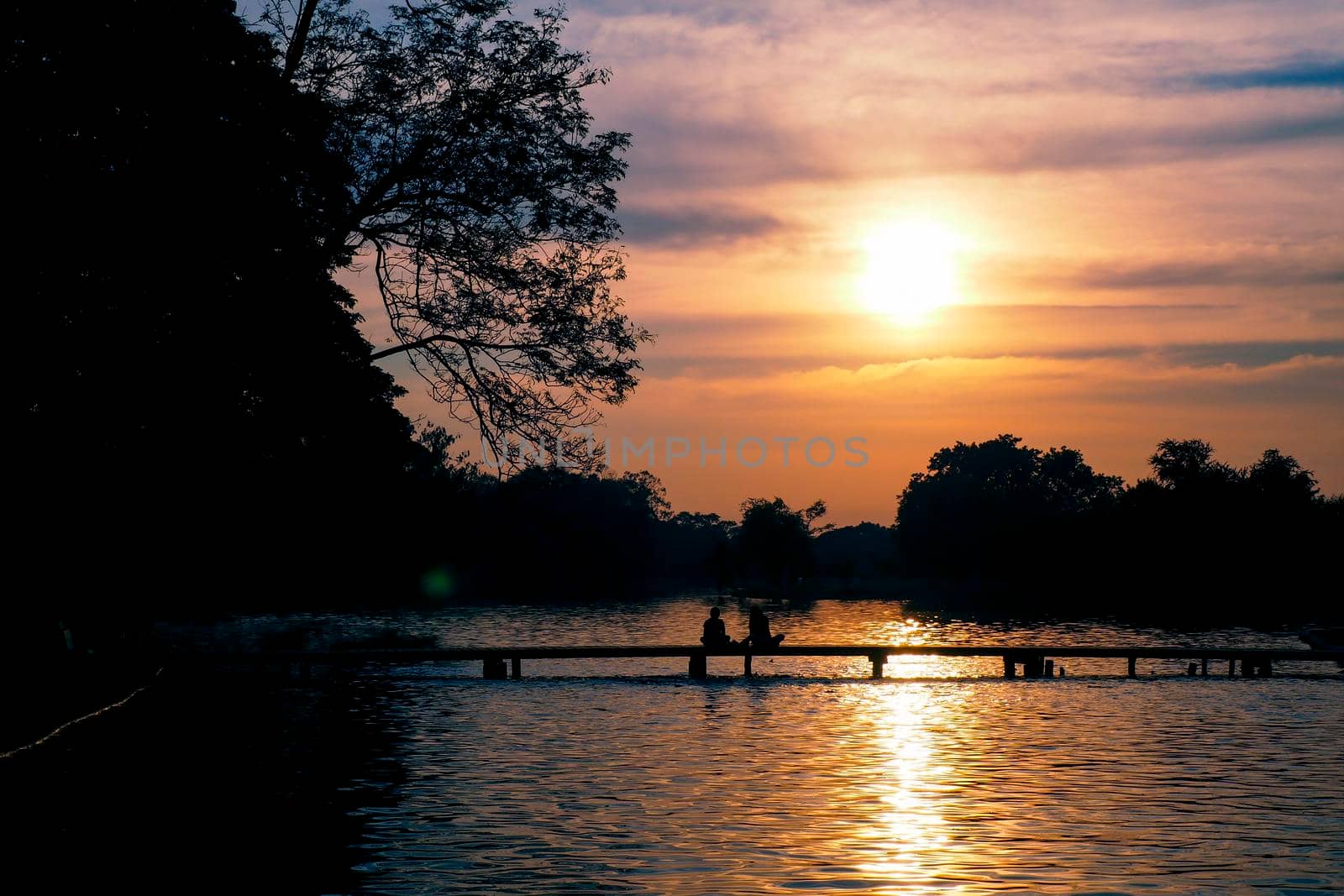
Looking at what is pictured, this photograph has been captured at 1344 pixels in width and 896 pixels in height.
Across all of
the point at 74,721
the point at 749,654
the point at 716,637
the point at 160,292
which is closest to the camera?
the point at 160,292

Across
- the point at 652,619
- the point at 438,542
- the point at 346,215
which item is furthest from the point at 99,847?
the point at 652,619

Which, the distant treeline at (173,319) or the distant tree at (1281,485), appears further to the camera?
the distant tree at (1281,485)

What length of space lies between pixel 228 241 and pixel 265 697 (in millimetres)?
12455

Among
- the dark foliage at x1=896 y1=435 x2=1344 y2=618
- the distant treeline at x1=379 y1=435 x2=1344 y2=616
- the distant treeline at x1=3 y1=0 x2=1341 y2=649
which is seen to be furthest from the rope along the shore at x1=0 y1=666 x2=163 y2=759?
the dark foliage at x1=896 y1=435 x2=1344 y2=618

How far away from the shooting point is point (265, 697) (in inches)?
1244

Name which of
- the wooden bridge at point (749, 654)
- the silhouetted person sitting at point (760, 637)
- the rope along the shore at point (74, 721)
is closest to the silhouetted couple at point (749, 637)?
the silhouetted person sitting at point (760, 637)

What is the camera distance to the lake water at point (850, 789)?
12.7 metres

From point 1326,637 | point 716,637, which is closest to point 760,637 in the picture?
point 716,637

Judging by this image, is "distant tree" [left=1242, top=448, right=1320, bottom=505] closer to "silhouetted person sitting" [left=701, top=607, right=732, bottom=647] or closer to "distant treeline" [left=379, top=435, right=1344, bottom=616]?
"distant treeline" [left=379, top=435, right=1344, bottom=616]

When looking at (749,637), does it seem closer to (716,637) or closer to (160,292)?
(716,637)

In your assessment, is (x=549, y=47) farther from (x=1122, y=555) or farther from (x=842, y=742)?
(x=1122, y=555)

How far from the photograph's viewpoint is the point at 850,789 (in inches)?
691

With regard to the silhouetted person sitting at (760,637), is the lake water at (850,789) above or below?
below

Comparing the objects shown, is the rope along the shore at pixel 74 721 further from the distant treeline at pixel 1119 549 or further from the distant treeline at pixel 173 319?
the distant treeline at pixel 1119 549
